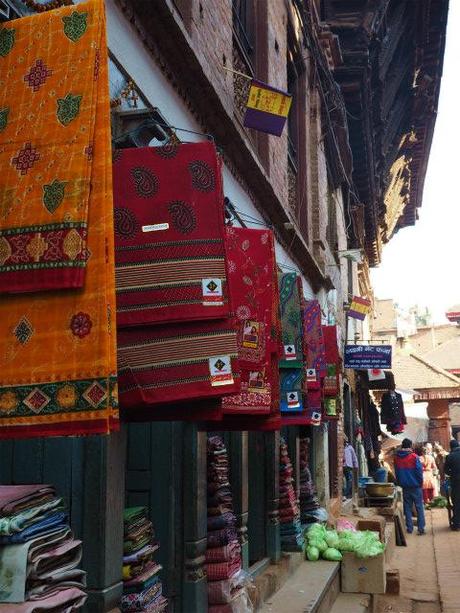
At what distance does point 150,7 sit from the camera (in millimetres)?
5082

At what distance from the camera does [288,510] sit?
8.06m

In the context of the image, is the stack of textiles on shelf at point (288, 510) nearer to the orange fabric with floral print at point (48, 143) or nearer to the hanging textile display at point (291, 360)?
the hanging textile display at point (291, 360)

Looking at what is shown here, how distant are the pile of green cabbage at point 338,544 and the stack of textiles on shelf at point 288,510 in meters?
0.20

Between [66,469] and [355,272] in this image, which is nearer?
[66,469]

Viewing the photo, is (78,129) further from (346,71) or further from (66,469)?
(346,71)

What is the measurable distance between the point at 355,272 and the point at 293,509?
46.3ft

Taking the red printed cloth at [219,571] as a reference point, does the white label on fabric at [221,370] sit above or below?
above

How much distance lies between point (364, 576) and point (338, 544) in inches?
19.7

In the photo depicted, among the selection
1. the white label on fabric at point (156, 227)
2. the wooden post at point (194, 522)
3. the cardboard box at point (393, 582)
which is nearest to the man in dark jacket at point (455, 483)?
the cardboard box at point (393, 582)

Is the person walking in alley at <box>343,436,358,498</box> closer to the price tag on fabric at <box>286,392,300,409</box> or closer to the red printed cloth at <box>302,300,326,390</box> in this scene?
the red printed cloth at <box>302,300,326,390</box>

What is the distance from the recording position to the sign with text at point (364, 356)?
15.1 metres

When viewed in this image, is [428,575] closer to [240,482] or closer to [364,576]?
[364,576]

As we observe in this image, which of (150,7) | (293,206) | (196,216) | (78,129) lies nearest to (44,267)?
(78,129)

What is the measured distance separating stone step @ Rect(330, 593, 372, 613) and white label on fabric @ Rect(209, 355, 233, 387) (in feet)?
14.6
